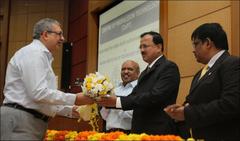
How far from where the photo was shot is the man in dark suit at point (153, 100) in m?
2.99

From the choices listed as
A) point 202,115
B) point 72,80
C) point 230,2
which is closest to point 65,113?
point 202,115

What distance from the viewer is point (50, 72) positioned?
278cm

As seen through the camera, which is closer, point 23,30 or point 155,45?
point 155,45

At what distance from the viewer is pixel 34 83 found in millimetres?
2627

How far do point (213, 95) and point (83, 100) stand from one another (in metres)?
0.98

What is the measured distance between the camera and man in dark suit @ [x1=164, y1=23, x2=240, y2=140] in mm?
2242

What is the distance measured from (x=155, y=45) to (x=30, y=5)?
262 inches

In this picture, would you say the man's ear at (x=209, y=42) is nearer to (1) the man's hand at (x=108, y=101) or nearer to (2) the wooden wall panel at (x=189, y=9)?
(1) the man's hand at (x=108, y=101)

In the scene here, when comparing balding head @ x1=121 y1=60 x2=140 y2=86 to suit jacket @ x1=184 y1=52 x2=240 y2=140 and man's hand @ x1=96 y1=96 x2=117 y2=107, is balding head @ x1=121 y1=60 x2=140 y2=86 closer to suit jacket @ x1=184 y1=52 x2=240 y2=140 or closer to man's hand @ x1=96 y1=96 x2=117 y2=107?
man's hand @ x1=96 y1=96 x2=117 y2=107

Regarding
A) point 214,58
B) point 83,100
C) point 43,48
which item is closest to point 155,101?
point 83,100

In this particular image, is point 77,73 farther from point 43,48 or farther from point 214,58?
point 214,58

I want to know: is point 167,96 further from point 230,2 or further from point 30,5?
point 30,5

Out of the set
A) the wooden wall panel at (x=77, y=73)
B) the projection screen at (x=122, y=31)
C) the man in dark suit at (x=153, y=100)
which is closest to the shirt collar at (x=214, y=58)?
the man in dark suit at (x=153, y=100)

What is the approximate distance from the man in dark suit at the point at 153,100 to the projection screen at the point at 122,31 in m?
1.96
